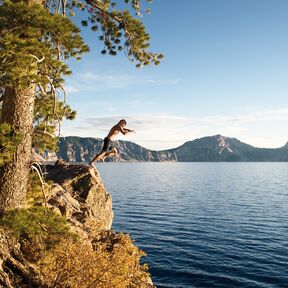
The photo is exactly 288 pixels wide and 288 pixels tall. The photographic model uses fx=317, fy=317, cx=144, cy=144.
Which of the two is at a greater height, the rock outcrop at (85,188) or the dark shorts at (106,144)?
the dark shorts at (106,144)

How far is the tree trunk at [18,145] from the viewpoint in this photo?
40.7ft

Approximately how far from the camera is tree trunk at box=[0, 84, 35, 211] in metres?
12.4

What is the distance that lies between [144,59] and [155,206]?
55507 mm

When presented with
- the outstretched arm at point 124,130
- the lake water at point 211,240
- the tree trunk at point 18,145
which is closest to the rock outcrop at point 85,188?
the lake water at point 211,240

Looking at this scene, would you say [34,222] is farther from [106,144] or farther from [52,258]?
[106,144]

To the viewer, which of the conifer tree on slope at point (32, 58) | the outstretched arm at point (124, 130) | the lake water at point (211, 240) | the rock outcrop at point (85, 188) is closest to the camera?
the conifer tree on slope at point (32, 58)

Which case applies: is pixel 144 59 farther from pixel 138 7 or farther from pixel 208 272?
pixel 208 272

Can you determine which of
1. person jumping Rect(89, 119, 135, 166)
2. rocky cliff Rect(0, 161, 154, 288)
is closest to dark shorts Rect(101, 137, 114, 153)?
person jumping Rect(89, 119, 135, 166)

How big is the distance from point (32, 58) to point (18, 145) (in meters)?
3.83

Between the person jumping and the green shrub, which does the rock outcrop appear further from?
the green shrub

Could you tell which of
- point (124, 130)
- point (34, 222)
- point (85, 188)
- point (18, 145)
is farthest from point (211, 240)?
point (18, 145)

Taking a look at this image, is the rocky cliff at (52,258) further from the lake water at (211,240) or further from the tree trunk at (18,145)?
the lake water at (211,240)

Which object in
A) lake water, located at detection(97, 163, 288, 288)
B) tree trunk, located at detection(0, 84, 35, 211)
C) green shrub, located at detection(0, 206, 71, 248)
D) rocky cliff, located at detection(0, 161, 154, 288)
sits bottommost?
lake water, located at detection(97, 163, 288, 288)

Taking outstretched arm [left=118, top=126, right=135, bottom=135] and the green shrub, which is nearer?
the green shrub
